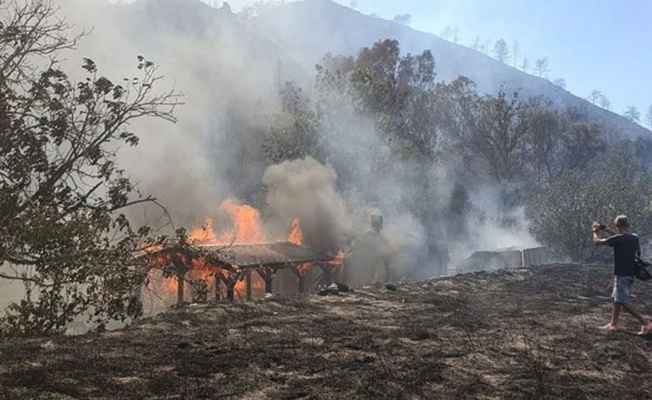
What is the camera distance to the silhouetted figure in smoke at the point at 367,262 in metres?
31.7

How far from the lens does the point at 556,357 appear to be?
871cm

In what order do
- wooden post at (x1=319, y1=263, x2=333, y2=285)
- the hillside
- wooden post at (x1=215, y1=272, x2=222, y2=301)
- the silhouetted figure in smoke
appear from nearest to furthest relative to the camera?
wooden post at (x1=215, y1=272, x2=222, y2=301) → wooden post at (x1=319, y1=263, x2=333, y2=285) → the silhouetted figure in smoke → the hillside

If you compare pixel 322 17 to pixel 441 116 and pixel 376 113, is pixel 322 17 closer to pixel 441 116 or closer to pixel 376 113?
pixel 441 116

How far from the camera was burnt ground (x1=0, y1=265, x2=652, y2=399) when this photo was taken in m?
6.69

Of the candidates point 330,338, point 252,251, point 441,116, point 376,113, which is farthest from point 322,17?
point 330,338

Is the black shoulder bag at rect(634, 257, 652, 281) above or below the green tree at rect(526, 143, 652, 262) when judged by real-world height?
below

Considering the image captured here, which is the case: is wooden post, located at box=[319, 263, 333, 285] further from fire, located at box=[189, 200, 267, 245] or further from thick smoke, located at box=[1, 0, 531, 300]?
fire, located at box=[189, 200, 267, 245]

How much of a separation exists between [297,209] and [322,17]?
170 m

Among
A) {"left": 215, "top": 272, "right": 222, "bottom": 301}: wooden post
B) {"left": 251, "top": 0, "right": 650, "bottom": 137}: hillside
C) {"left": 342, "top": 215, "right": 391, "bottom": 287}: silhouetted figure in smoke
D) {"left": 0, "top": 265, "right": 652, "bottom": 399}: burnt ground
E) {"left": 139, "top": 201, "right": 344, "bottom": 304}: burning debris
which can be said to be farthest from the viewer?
{"left": 251, "top": 0, "right": 650, "bottom": 137}: hillside

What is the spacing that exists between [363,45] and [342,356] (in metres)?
183

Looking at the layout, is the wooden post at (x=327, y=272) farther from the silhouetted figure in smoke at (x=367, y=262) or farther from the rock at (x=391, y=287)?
the rock at (x=391, y=287)

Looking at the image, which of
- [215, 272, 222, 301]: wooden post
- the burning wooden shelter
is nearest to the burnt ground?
[215, 272, 222, 301]: wooden post

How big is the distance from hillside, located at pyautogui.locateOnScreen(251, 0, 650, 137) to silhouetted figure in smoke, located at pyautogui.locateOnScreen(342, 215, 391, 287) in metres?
135

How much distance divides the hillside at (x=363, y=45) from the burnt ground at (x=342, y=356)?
507 ft
